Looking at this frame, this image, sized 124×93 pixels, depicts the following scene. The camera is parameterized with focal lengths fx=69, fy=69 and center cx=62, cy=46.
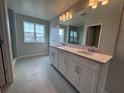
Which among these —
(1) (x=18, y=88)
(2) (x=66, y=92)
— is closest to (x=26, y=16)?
(1) (x=18, y=88)

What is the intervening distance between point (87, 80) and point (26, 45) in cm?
389

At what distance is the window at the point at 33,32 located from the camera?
13.4 feet

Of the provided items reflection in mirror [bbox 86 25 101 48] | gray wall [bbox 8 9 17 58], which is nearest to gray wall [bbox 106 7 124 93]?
reflection in mirror [bbox 86 25 101 48]

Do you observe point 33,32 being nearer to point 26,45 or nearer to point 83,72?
point 26,45

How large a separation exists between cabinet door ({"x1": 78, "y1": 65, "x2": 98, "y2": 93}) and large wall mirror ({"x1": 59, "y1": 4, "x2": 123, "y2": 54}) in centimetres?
63

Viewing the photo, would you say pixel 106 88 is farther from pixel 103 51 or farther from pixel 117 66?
pixel 103 51

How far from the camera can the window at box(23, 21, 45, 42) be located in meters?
4.07

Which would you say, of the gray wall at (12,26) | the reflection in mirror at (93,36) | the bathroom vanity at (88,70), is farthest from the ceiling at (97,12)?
the gray wall at (12,26)

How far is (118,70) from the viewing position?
131 centimetres

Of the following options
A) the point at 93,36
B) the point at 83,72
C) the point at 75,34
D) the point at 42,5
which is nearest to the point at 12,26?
the point at 42,5

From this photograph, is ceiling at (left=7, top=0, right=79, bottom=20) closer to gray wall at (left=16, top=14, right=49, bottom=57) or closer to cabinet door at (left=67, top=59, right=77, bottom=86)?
gray wall at (left=16, top=14, right=49, bottom=57)

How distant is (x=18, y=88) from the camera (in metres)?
1.65

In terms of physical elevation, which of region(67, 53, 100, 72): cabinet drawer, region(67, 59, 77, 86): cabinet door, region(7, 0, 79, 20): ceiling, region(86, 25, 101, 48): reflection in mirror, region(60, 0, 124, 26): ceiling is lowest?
region(67, 59, 77, 86): cabinet door

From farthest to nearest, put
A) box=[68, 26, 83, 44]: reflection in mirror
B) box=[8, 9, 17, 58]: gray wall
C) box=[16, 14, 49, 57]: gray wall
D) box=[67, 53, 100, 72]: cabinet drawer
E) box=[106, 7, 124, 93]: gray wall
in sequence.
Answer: box=[16, 14, 49, 57]: gray wall
box=[8, 9, 17, 58]: gray wall
box=[68, 26, 83, 44]: reflection in mirror
box=[106, 7, 124, 93]: gray wall
box=[67, 53, 100, 72]: cabinet drawer
